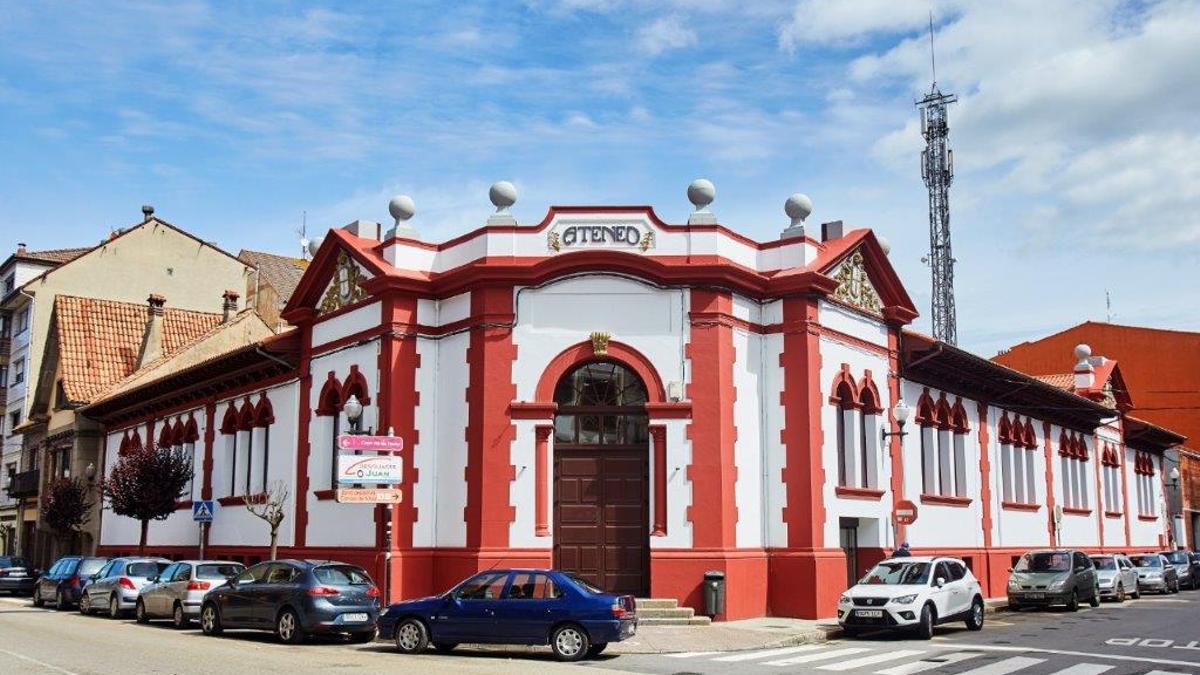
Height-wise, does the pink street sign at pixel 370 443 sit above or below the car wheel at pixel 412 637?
above

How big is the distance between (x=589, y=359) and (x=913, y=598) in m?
7.63

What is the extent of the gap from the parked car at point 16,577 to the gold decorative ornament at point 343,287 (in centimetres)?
1844

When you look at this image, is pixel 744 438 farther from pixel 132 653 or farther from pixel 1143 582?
pixel 1143 582

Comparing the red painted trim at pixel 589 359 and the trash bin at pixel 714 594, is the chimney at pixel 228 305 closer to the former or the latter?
the red painted trim at pixel 589 359

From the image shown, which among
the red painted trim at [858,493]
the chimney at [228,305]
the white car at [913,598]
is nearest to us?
the white car at [913,598]

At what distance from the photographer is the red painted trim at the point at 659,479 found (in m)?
22.6

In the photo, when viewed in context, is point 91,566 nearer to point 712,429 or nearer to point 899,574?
point 712,429

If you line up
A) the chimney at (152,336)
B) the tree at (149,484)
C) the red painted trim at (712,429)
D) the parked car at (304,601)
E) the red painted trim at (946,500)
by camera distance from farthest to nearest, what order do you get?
the chimney at (152,336) < the tree at (149,484) < the red painted trim at (946,500) < the red painted trim at (712,429) < the parked car at (304,601)

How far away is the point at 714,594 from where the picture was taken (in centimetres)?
2192

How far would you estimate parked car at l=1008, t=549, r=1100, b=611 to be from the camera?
89.7ft

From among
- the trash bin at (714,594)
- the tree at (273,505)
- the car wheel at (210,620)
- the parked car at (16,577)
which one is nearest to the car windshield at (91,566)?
the tree at (273,505)

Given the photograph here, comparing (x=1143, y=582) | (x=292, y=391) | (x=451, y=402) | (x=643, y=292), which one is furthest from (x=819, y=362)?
(x=1143, y=582)

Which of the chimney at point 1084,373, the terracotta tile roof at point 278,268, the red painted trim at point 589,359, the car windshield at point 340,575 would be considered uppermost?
the terracotta tile roof at point 278,268

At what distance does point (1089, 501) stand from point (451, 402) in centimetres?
2717
